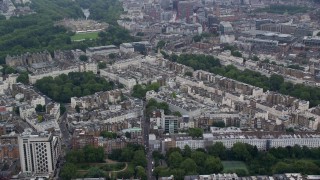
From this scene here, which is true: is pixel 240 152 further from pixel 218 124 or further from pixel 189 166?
pixel 218 124

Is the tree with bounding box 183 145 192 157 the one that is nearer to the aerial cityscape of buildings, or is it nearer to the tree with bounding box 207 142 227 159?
the aerial cityscape of buildings

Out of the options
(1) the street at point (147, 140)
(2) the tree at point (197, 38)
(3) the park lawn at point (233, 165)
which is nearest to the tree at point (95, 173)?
(1) the street at point (147, 140)

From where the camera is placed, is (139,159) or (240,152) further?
(240,152)

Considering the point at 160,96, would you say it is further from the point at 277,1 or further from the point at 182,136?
the point at 277,1

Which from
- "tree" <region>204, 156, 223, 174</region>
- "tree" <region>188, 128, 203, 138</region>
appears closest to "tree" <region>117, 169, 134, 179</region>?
"tree" <region>204, 156, 223, 174</region>

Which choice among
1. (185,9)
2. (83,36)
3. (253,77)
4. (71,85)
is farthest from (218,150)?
(185,9)

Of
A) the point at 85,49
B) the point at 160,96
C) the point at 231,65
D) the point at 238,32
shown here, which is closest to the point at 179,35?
the point at 238,32

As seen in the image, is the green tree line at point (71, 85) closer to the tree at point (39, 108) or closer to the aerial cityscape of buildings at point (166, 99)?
the aerial cityscape of buildings at point (166, 99)

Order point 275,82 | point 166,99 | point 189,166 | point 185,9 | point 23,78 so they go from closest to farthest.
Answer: point 189,166
point 166,99
point 275,82
point 23,78
point 185,9
